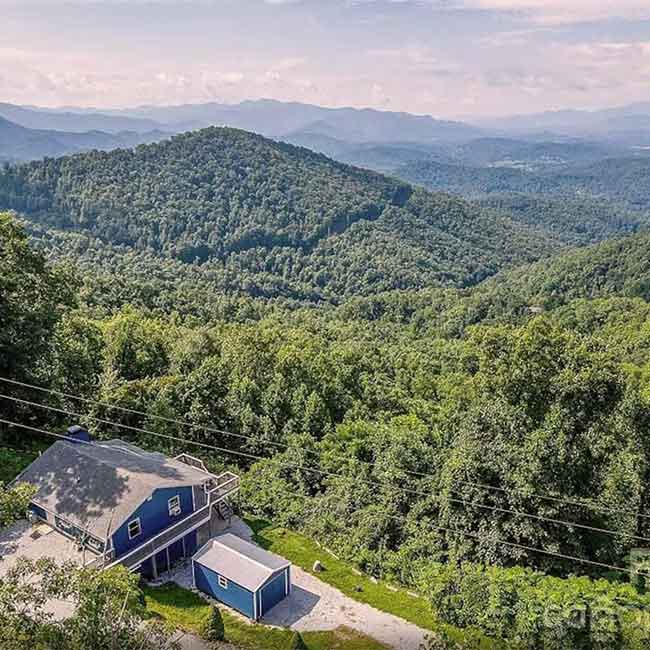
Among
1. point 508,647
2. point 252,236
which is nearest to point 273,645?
point 508,647

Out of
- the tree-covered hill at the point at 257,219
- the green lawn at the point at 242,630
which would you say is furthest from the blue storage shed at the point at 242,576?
the tree-covered hill at the point at 257,219

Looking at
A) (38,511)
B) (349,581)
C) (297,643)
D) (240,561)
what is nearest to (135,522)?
(240,561)

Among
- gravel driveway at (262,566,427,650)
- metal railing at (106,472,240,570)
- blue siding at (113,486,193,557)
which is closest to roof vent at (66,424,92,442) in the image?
blue siding at (113,486,193,557)

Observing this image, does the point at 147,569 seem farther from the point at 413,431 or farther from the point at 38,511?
the point at 413,431

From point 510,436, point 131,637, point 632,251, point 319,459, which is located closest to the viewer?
point 131,637

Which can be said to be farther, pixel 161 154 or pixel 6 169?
pixel 161 154

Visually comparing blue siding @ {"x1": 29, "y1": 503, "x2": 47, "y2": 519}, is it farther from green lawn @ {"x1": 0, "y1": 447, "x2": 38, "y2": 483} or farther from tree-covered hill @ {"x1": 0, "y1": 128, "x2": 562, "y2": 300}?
tree-covered hill @ {"x1": 0, "y1": 128, "x2": 562, "y2": 300}

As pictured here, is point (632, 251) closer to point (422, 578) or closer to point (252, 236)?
point (252, 236)
